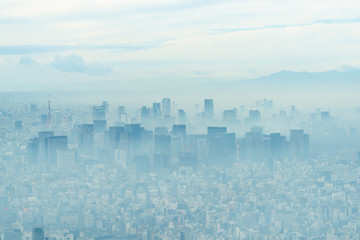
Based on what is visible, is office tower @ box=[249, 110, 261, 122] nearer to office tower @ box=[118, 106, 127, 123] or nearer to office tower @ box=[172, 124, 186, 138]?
office tower @ box=[172, 124, 186, 138]

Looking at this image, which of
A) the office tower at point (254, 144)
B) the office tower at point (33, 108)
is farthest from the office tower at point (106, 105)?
the office tower at point (254, 144)

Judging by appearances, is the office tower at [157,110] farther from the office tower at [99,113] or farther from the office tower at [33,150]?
the office tower at [33,150]

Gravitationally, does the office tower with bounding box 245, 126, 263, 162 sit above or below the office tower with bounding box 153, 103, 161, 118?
below

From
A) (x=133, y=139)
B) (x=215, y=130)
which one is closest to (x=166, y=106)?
(x=133, y=139)

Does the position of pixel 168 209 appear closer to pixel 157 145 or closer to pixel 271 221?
pixel 271 221

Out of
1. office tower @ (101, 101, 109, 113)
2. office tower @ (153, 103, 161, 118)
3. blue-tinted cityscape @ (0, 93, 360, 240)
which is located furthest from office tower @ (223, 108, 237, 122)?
office tower @ (101, 101, 109, 113)

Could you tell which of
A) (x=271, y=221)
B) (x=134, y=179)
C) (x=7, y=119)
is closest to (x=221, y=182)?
(x=134, y=179)

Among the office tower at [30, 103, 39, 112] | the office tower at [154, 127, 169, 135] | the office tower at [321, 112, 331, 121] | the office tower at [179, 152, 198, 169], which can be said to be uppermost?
the office tower at [30, 103, 39, 112]
